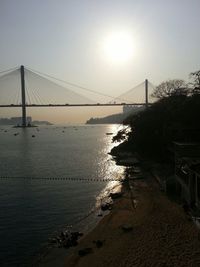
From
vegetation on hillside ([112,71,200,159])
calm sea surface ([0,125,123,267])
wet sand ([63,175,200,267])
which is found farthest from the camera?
Result: vegetation on hillside ([112,71,200,159])

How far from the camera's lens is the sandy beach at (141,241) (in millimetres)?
14205

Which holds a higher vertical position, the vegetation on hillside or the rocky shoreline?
the vegetation on hillside

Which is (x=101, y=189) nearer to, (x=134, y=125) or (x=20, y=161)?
(x=134, y=125)

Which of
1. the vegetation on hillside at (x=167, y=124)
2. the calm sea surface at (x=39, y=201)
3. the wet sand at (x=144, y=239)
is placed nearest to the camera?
the wet sand at (x=144, y=239)

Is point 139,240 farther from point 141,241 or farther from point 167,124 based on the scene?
point 167,124

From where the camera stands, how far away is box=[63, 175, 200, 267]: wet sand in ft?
46.5

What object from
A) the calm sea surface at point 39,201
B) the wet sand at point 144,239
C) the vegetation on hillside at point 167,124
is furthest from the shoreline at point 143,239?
the vegetation on hillside at point 167,124

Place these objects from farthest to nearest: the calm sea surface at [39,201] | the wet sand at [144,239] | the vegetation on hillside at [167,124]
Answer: the vegetation on hillside at [167,124] < the calm sea surface at [39,201] < the wet sand at [144,239]

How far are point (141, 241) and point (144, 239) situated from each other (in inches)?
7.8

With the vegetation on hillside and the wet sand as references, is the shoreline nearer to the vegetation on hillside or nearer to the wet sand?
the wet sand

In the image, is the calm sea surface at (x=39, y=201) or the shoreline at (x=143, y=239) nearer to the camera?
the shoreline at (x=143, y=239)

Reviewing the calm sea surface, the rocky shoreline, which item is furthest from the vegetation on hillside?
the rocky shoreline

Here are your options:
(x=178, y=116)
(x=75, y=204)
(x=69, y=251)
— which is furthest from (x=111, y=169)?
(x=69, y=251)

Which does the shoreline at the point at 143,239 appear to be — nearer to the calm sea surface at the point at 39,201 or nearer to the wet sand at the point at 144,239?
the wet sand at the point at 144,239
